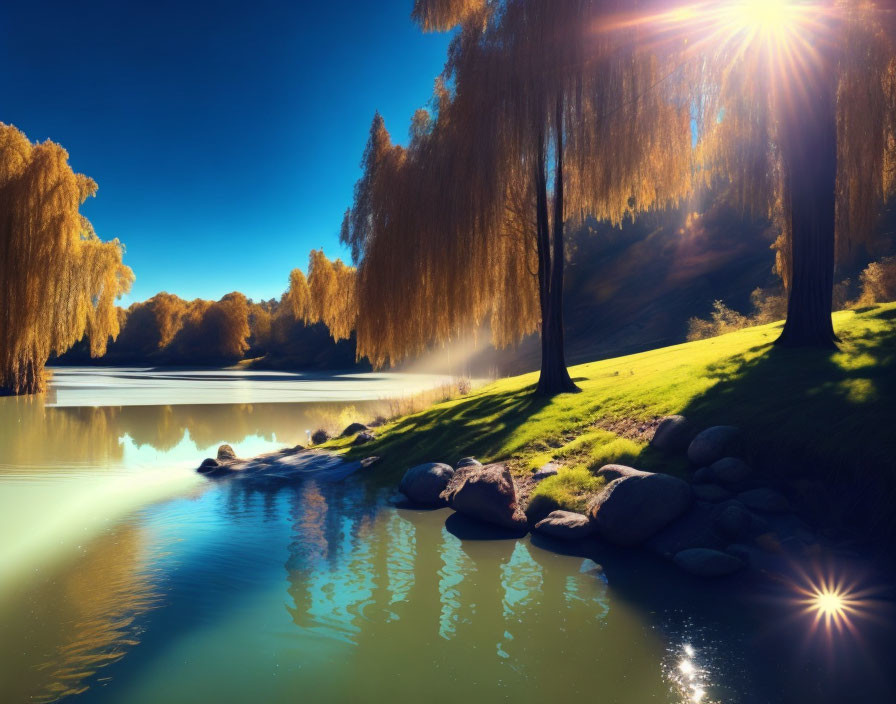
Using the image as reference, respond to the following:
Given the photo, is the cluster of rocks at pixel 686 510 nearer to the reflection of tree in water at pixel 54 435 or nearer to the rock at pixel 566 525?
the rock at pixel 566 525

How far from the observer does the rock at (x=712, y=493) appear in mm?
5512

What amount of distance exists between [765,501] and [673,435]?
4.95 feet

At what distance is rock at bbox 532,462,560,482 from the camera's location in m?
6.95

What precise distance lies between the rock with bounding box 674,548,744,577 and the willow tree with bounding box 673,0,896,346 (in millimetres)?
5043

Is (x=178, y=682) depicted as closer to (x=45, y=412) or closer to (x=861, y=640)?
(x=861, y=640)

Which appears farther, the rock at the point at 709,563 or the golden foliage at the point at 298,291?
the golden foliage at the point at 298,291

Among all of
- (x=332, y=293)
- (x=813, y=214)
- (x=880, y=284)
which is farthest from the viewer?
(x=332, y=293)

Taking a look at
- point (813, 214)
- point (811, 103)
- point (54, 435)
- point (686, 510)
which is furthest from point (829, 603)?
point (54, 435)

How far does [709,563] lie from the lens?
186 inches

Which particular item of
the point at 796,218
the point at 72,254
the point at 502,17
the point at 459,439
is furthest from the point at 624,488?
the point at 72,254

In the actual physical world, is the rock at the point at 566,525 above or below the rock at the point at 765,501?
below

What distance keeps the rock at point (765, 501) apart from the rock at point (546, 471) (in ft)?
7.15

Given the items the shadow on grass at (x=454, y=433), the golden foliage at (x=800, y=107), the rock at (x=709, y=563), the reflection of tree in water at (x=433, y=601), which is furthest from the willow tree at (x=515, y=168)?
the rock at (x=709, y=563)

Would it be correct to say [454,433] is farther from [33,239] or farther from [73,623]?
[33,239]
